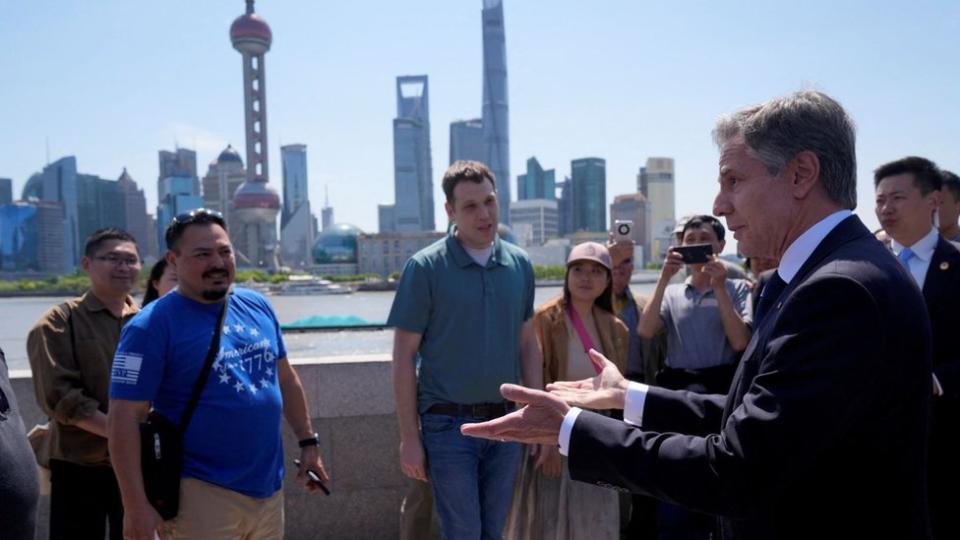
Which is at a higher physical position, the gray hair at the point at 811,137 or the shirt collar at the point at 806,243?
the gray hair at the point at 811,137

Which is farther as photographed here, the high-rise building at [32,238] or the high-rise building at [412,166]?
the high-rise building at [412,166]

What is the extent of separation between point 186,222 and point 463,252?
1.26m

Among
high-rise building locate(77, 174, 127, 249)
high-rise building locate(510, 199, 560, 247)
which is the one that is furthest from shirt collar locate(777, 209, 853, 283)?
high-rise building locate(77, 174, 127, 249)

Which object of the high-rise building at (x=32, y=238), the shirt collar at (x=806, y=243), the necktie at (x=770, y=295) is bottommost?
the necktie at (x=770, y=295)

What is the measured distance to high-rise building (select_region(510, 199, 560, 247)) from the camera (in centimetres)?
17488

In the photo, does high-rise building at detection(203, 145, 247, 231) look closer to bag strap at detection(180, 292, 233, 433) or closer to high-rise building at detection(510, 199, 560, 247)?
high-rise building at detection(510, 199, 560, 247)

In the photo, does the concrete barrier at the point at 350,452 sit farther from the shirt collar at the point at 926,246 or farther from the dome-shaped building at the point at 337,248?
the dome-shaped building at the point at 337,248

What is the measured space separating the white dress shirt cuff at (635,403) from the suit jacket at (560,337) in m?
1.68

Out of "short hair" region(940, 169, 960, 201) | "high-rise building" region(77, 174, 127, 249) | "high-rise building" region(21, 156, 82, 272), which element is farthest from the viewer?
"high-rise building" region(77, 174, 127, 249)

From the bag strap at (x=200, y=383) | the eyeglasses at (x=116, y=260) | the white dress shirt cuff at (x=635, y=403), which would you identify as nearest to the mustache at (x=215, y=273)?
the bag strap at (x=200, y=383)

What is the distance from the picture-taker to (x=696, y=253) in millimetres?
3953

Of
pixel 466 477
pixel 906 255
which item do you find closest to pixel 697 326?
pixel 906 255

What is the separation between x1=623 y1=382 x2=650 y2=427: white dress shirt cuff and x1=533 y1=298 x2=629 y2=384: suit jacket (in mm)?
1683

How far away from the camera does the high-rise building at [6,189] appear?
159 m
